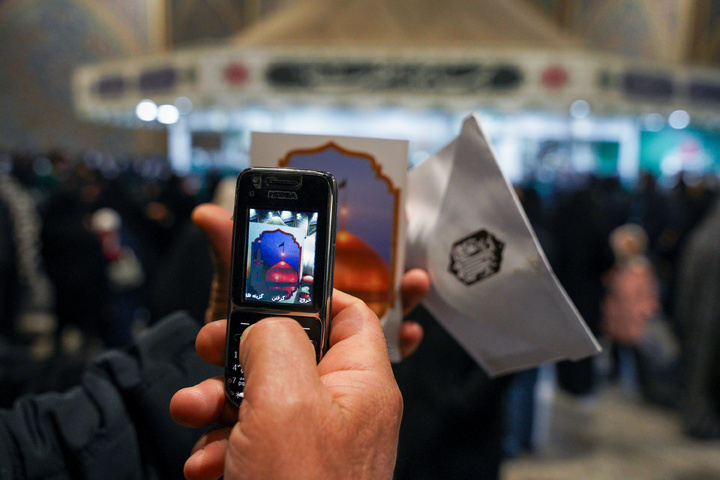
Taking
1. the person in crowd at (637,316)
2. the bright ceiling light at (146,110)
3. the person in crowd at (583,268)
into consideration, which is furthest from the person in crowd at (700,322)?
the bright ceiling light at (146,110)

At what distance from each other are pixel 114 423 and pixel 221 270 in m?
0.23

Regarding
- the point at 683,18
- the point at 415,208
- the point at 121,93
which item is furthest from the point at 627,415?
the point at 683,18

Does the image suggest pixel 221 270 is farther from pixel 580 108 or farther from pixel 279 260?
→ pixel 580 108

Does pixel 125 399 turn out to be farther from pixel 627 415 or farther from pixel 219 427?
pixel 627 415

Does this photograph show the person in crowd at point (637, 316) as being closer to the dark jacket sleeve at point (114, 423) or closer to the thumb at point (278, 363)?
the dark jacket sleeve at point (114, 423)

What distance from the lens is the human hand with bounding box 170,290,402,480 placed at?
332mm

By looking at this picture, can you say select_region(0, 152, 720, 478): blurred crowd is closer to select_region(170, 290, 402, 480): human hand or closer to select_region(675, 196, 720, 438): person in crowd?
select_region(675, 196, 720, 438): person in crowd

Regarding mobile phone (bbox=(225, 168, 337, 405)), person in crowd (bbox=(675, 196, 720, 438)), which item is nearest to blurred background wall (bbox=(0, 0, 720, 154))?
person in crowd (bbox=(675, 196, 720, 438))

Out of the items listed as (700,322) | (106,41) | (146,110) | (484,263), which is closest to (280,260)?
(484,263)

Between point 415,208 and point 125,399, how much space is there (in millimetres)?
401

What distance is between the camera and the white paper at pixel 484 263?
574 mm

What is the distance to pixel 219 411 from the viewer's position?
40 cm

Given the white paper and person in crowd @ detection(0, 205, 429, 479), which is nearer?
person in crowd @ detection(0, 205, 429, 479)

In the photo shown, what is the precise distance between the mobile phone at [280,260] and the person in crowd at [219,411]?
0.02m
